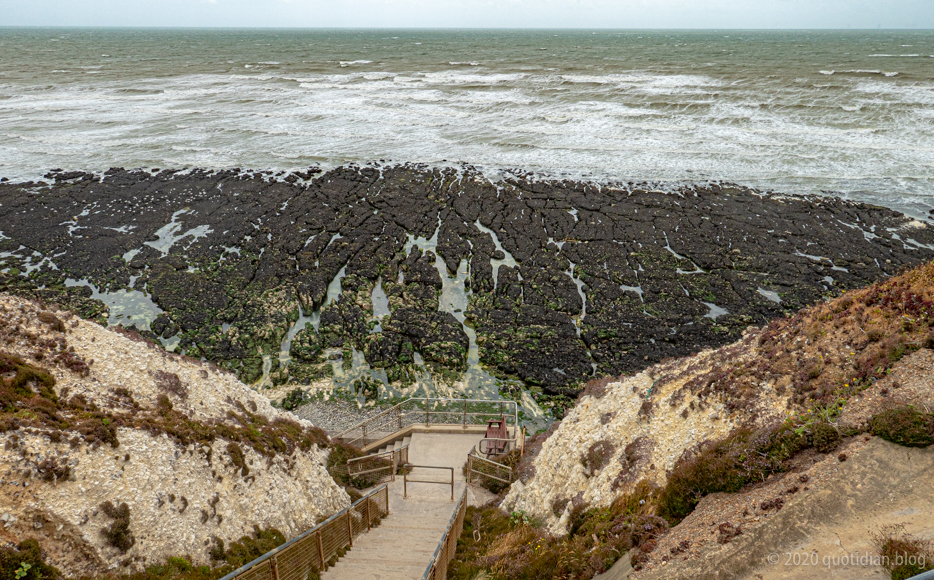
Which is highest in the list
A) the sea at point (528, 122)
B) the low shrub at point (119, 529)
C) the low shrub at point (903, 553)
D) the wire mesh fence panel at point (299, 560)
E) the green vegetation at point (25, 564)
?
the sea at point (528, 122)

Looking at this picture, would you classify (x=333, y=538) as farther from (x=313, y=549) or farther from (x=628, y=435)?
(x=628, y=435)

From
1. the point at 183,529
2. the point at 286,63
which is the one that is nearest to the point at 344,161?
the point at 183,529

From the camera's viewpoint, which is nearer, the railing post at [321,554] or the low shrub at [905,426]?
the low shrub at [905,426]

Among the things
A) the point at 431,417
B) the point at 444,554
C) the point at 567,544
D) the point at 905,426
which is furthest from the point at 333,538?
the point at 905,426

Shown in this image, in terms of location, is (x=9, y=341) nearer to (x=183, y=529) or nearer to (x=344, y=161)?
(x=183, y=529)

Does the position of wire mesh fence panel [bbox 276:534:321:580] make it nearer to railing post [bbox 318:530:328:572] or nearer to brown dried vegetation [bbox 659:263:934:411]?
railing post [bbox 318:530:328:572]

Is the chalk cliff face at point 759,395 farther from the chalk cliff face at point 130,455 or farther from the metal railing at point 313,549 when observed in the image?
the chalk cliff face at point 130,455

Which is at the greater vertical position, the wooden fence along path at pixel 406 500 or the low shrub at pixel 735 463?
the low shrub at pixel 735 463

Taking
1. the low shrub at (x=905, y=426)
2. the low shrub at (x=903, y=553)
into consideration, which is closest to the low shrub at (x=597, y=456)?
the low shrub at (x=905, y=426)
